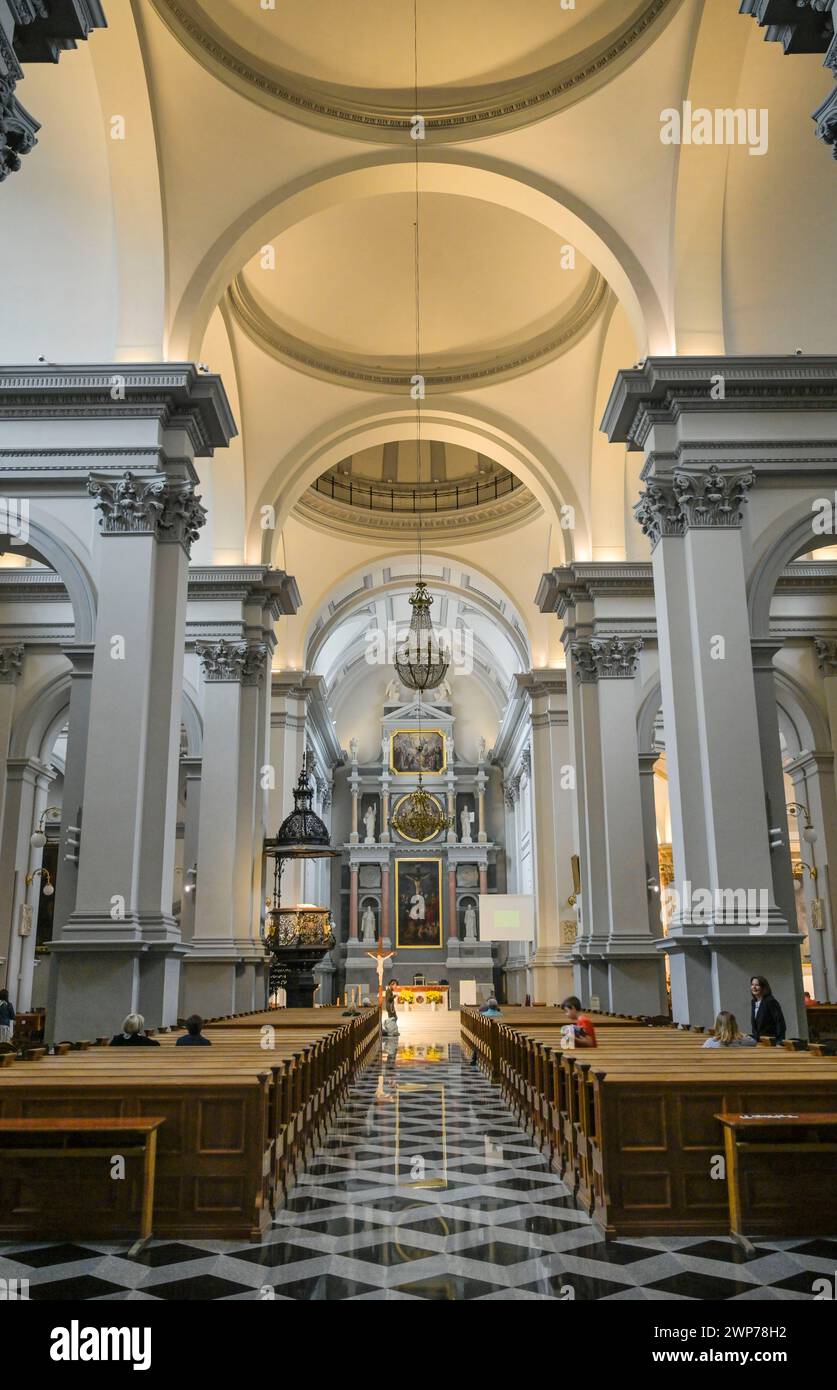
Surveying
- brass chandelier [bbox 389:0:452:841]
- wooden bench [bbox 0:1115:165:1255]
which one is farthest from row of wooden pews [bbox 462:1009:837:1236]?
brass chandelier [bbox 389:0:452:841]

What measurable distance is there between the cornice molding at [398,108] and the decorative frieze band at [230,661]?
261 inches

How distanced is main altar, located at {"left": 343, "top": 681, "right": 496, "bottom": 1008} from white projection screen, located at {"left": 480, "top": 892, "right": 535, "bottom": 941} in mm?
11671

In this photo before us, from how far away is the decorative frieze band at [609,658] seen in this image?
14656 millimetres

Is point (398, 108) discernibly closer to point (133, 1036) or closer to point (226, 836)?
point (226, 836)

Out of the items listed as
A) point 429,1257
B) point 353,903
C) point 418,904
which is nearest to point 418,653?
point 429,1257

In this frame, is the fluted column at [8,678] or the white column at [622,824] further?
the fluted column at [8,678]

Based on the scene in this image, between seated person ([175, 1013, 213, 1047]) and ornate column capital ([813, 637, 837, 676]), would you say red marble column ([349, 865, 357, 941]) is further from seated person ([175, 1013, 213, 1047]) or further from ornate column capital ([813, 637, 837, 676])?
seated person ([175, 1013, 213, 1047])

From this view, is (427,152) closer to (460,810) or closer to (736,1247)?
(736,1247)

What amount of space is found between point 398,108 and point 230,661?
7058 mm

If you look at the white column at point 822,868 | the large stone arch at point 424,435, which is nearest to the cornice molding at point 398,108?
the large stone arch at point 424,435

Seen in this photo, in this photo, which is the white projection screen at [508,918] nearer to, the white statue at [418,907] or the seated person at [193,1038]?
the seated person at [193,1038]

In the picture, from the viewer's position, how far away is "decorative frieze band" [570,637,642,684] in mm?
14656

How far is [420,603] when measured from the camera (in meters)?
16.8
